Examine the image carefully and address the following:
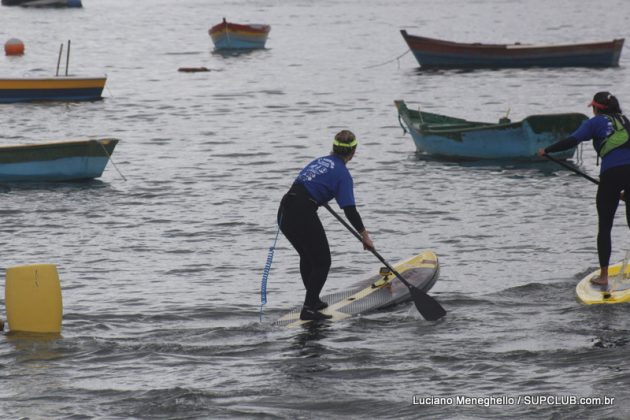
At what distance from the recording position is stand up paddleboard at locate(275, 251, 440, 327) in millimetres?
12641

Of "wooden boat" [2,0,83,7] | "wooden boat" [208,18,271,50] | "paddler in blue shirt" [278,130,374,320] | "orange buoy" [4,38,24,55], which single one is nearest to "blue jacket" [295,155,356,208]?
"paddler in blue shirt" [278,130,374,320]

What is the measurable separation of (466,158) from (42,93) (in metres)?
16.1

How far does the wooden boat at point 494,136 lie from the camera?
24797mm

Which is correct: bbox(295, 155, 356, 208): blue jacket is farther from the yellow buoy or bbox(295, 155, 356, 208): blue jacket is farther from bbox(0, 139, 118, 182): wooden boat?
bbox(0, 139, 118, 182): wooden boat

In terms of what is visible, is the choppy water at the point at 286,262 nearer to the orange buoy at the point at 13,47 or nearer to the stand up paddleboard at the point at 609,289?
the stand up paddleboard at the point at 609,289

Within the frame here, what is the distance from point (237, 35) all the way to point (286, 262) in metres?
44.7

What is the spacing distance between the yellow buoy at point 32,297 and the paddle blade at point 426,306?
377 cm

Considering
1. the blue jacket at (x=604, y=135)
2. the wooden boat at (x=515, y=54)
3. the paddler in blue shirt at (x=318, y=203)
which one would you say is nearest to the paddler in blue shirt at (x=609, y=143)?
the blue jacket at (x=604, y=135)

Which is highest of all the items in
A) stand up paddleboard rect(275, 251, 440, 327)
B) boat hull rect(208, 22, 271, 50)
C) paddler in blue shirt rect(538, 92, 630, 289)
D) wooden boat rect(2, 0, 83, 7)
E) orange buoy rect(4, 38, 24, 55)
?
paddler in blue shirt rect(538, 92, 630, 289)

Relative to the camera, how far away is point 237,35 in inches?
2370

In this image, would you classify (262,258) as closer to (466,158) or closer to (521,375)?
(521,375)

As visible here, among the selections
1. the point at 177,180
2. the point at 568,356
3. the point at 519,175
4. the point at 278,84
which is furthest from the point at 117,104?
the point at 568,356

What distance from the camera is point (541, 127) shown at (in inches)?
985

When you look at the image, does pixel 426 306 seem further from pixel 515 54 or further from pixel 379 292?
pixel 515 54
